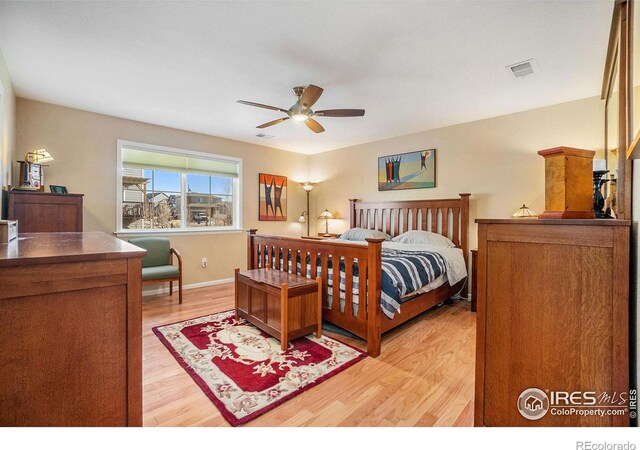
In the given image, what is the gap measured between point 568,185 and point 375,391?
156cm

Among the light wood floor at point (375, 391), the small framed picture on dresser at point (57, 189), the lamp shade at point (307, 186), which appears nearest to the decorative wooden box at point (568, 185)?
the light wood floor at point (375, 391)

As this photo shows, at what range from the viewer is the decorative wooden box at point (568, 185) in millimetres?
1322

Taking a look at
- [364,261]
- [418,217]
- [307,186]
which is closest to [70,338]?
[364,261]

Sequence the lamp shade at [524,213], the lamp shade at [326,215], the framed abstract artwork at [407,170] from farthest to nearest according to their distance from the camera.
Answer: the lamp shade at [326,215]
the framed abstract artwork at [407,170]
the lamp shade at [524,213]

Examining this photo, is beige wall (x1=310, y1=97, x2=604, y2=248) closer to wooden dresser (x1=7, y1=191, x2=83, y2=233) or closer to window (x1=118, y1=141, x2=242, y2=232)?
window (x1=118, y1=141, x2=242, y2=232)

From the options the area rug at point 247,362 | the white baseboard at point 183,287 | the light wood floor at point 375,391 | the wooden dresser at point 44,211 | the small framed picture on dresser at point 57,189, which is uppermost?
the small framed picture on dresser at point 57,189

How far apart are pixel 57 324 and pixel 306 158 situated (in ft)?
18.1

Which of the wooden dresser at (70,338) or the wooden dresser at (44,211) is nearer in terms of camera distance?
the wooden dresser at (70,338)

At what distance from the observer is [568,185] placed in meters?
1.33

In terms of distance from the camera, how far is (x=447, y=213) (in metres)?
4.09

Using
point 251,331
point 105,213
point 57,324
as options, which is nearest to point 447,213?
point 251,331

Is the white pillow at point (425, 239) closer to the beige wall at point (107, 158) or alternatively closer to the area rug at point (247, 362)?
the area rug at point (247, 362)

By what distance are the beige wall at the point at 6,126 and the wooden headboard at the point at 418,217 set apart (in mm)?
4282

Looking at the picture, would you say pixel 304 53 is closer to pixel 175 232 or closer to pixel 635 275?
pixel 635 275
